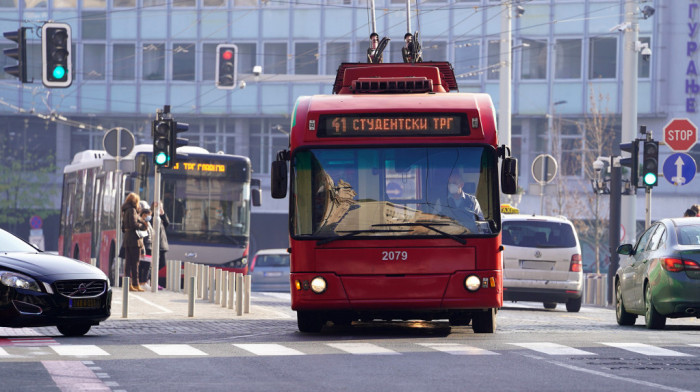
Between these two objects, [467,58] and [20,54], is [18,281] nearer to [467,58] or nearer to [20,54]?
[20,54]

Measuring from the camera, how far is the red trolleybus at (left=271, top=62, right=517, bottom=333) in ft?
54.7

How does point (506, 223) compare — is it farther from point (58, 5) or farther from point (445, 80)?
point (58, 5)

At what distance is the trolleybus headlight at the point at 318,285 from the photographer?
16.8 metres

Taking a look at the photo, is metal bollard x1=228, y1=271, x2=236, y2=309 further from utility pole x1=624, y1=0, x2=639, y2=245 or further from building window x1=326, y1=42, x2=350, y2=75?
building window x1=326, y1=42, x2=350, y2=75

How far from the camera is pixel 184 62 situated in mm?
68250

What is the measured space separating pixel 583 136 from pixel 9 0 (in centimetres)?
2561

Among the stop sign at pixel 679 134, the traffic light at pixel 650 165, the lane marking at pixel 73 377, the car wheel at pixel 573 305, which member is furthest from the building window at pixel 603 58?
the lane marking at pixel 73 377

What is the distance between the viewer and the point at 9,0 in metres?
68.1

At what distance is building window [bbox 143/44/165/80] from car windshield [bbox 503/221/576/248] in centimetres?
4264

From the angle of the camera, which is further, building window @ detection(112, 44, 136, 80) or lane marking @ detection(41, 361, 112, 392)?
building window @ detection(112, 44, 136, 80)

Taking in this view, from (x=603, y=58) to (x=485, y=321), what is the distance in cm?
4762

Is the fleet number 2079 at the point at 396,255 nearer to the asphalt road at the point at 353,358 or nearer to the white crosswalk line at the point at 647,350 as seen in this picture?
the asphalt road at the point at 353,358

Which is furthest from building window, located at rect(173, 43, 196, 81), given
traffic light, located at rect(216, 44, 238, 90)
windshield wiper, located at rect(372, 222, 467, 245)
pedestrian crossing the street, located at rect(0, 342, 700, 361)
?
pedestrian crossing the street, located at rect(0, 342, 700, 361)

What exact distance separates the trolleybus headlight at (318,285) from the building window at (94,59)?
53.2 m
